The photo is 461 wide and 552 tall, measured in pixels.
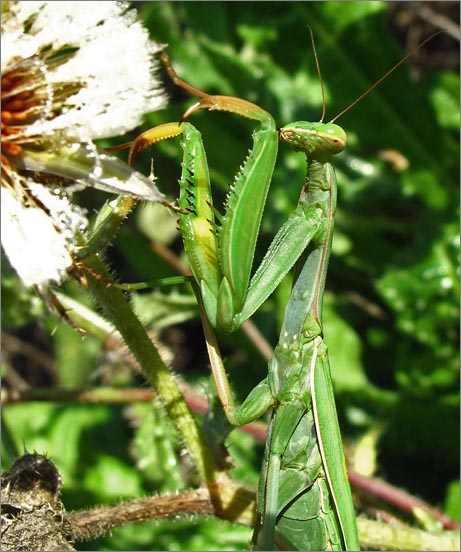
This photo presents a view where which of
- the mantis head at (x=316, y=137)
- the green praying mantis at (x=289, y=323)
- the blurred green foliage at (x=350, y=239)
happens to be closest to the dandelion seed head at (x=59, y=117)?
the green praying mantis at (x=289, y=323)

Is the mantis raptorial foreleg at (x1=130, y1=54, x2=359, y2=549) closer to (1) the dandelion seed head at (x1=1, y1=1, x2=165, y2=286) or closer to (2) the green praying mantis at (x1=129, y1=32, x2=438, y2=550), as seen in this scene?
(2) the green praying mantis at (x1=129, y1=32, x2=438, y2=550)

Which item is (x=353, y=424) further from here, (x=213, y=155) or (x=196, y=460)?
(x=196, y=460)

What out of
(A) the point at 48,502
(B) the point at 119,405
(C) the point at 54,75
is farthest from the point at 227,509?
(B) the point at 119,405

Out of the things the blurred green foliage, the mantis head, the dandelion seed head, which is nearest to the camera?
the dandelion seed head

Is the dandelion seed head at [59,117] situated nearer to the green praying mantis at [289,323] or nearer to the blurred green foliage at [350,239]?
the green praying mantis at [289,323]

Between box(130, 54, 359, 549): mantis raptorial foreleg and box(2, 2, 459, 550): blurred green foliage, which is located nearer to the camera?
box(130, 54, 359, 549): mantis raptorial foreleg

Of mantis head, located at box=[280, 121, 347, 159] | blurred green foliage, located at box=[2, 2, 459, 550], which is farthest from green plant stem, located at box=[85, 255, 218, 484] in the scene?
blurred green foliage, located at box=[2, 2, 459, 550]

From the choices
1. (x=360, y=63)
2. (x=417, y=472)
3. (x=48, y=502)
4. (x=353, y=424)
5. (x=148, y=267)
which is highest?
(x=360, y=63)

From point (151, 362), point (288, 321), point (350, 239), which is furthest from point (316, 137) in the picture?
point (350, 239)
